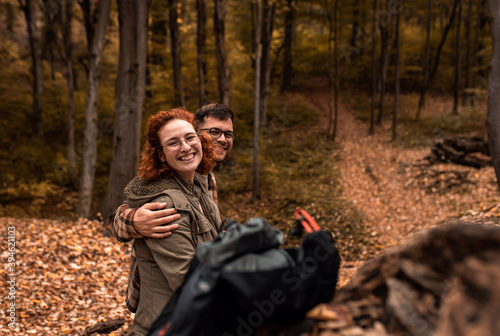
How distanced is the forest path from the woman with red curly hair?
6860 mm

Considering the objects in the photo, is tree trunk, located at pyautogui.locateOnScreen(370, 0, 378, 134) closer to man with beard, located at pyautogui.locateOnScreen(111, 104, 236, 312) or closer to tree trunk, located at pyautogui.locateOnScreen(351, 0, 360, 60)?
tree trunk, located at pyautogui.locateOnScreen(351, 0, 360, 60)

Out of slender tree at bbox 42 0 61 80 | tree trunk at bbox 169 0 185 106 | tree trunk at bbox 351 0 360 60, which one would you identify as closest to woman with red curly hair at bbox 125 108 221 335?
tree trunk at bbox 169 0 185 106

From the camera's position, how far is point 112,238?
22.0ft

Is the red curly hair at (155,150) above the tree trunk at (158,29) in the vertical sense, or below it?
below

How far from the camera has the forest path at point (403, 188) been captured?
876cm

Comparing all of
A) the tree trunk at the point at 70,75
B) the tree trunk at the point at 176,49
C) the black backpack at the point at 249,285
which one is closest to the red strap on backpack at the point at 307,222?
the black backpack at the point at 249,285

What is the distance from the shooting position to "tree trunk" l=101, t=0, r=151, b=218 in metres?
6.48

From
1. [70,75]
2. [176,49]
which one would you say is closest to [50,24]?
[70,75]

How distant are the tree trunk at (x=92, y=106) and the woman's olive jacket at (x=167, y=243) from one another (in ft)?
23.9

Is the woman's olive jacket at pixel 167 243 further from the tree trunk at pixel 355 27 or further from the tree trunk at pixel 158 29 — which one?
the tree trunk at pixel 355 27

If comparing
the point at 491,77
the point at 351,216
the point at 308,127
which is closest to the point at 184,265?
the point at 491,77

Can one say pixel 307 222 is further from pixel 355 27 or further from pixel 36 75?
pixel 355 27

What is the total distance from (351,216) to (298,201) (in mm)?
1721

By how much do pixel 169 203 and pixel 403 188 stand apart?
431 inches
